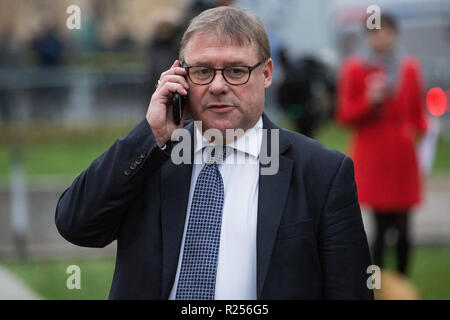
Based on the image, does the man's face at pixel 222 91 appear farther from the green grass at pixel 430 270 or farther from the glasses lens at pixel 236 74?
the green grass at pixel 430 270

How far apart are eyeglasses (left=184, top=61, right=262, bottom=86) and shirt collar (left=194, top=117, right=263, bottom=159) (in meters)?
0.19

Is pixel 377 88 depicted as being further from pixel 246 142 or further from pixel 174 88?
pixel 174 88

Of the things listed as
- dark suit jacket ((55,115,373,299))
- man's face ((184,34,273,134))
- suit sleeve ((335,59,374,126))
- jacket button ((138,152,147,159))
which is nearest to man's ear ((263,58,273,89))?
man's face ((184,34,273,134))

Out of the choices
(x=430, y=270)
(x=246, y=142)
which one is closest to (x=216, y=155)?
(x=246, y=142)

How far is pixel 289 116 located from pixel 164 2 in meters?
26.2

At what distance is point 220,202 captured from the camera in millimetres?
2699

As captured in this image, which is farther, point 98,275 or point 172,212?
point 98,275

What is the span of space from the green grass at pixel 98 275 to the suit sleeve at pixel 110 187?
130 inches

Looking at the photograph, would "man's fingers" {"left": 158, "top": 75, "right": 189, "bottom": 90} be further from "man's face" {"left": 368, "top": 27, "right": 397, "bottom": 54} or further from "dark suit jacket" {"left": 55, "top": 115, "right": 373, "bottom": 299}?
"man's face" {"left": 368, "top": 27, "right": 397, "bottom": 54}

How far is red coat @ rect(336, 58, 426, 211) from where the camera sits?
6305 mm

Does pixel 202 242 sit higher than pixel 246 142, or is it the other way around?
pixel 246 142

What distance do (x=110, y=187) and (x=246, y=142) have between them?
19.6 inches

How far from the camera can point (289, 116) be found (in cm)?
667

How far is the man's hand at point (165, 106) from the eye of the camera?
8.87ft
